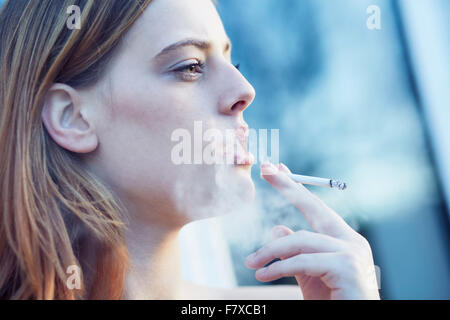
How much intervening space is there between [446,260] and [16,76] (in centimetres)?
112

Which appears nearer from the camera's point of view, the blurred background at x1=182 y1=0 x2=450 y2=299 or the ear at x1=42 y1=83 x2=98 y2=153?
the ear at x1=42 y1=83 x2=98 y2=153

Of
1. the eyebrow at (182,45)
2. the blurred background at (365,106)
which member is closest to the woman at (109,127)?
the eyebrow at (182,45)

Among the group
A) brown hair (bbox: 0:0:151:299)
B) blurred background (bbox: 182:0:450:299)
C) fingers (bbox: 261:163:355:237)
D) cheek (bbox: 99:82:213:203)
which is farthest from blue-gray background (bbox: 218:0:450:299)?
brown hair (bbox: 0:0:151:299)

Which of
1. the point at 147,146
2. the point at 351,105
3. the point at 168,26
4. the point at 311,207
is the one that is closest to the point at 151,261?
the point at 147,146

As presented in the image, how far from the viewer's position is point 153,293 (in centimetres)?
86

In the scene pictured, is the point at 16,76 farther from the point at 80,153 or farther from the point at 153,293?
the point at 153,293

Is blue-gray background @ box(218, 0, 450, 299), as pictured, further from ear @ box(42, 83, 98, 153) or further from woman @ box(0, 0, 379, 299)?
ear @ box(42, 83, 98, 153)

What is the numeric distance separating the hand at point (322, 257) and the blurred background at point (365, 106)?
0.15 m

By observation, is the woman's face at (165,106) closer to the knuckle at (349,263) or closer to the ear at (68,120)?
the ear at (68,120)

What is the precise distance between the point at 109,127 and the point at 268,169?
0.35 m

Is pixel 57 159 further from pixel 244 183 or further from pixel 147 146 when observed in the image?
pixel 244 183

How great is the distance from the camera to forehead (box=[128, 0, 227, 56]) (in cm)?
79

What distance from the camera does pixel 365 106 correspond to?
0.98 m
